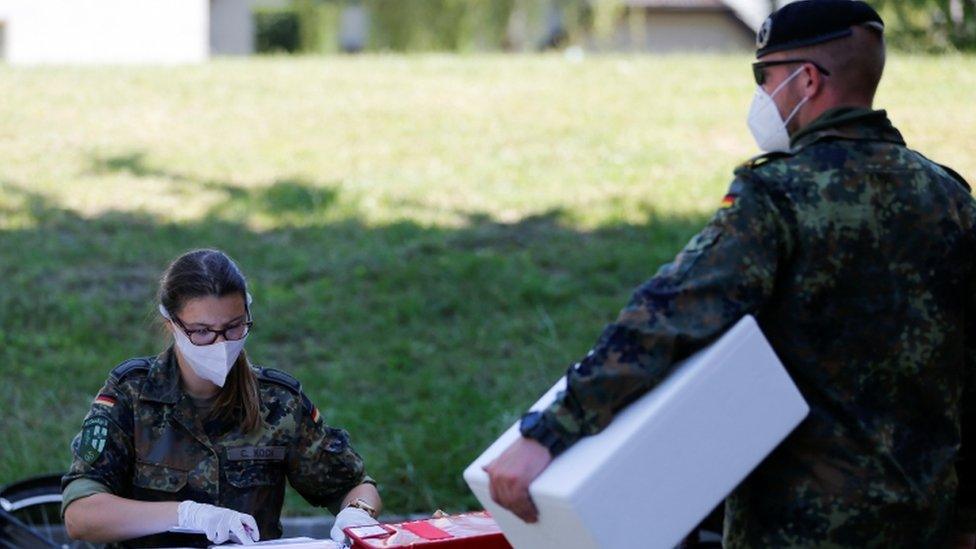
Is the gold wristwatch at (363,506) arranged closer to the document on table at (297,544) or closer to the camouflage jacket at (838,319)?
the document on table at (297,544)

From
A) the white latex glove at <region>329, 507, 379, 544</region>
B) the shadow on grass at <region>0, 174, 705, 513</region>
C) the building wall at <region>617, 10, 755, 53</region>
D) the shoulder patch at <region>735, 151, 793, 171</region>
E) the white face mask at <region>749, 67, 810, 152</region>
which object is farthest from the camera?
the building wall at <region>617, 10, 755, 53</region>

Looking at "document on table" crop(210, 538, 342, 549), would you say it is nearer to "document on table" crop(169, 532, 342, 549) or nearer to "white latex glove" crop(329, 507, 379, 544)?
"document on table" crop(169, 532, 342, 549)

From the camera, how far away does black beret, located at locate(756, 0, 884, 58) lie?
2615 mm

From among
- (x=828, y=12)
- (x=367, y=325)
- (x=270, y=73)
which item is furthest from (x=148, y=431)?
(x=270, y=73)

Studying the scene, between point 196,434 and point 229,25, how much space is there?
3432 cm

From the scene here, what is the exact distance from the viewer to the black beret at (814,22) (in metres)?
2.62

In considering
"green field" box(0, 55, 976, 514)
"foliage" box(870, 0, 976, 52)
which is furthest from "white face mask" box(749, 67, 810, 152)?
"foliage" box(870, 0, 976, 52)

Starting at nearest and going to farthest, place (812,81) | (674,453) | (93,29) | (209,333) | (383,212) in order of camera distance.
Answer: (674,453)
(812,81)
(209,333)
(383,212)
(93,29)

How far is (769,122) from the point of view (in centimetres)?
272

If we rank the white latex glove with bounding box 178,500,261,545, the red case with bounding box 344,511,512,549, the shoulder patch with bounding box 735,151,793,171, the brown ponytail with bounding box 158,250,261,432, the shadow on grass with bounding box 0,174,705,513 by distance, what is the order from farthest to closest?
1. the shadow on grass with bounding box 0,174,705,513
2. the brown ponytail with bounding box 158,250,261,432
3. the white latex glove with bounding box 178,500,261,545
4. the red case with bounding box 344,511,512,549
5. the shoulder patch with bounding box 735,151,793,171

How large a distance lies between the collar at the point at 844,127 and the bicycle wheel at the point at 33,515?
2695 mm

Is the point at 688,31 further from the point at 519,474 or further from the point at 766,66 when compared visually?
the point at 519,474

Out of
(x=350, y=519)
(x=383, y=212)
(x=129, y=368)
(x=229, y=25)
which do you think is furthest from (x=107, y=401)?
(x=229, y=25)

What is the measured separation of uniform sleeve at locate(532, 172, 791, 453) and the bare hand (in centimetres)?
3
